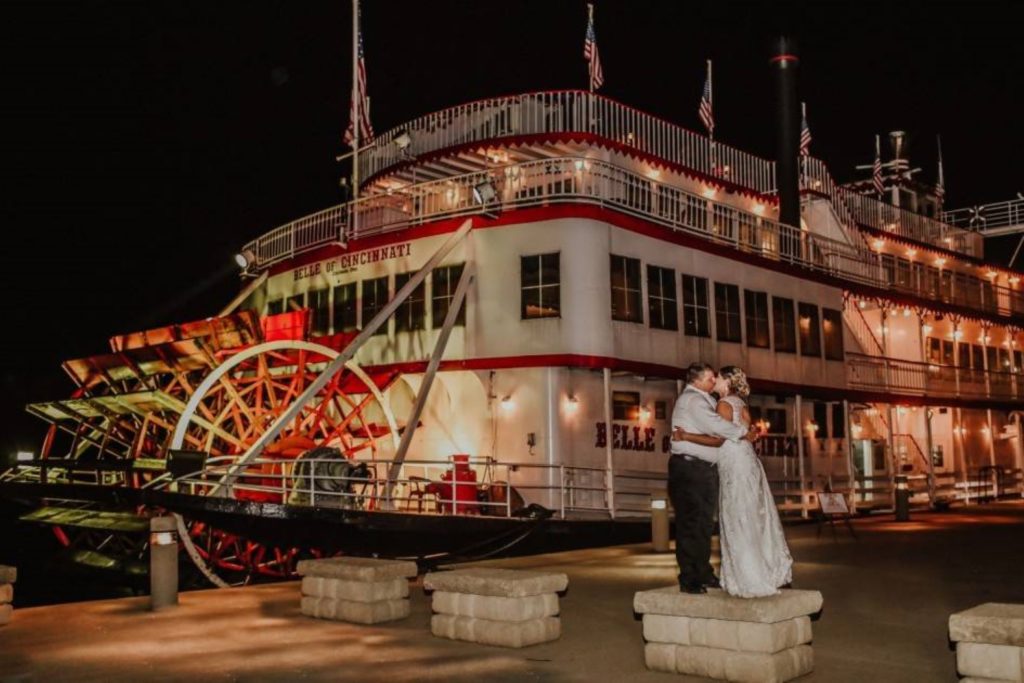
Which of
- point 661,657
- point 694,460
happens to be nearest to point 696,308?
point 694,460

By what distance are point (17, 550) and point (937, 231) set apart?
86.7 ft

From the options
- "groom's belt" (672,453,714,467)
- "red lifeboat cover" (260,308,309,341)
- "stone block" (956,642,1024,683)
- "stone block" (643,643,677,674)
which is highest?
"red lifeboat cover" (260,308,309,341)

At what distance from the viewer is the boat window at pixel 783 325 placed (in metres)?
18.6

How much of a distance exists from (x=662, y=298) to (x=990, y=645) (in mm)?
11255

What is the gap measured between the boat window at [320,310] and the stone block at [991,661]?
47.5 ft

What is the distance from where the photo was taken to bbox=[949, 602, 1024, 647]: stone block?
4844mm

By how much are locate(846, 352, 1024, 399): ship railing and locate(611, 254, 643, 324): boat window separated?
24.9ft

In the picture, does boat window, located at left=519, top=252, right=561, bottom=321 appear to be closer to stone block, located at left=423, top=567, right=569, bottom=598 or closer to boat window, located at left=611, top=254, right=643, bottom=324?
boat window, located at left=611, top=254, right=643, bottom=324

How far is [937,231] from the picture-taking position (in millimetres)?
28594

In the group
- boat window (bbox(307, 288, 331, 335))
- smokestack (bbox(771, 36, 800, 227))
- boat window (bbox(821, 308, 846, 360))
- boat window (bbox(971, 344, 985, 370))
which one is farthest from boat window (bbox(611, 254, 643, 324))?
boat window (bbox(971, 344, 985, 370))

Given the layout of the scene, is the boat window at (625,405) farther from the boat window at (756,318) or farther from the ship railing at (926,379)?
the ship railing at (926,379)

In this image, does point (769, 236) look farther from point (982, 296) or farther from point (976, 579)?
point (976, 579)

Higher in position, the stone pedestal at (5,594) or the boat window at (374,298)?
the boat window at (374,298)

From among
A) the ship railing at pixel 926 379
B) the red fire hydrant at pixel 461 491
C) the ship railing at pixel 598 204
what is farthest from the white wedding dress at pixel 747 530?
the ship railing at pixel 926 379
